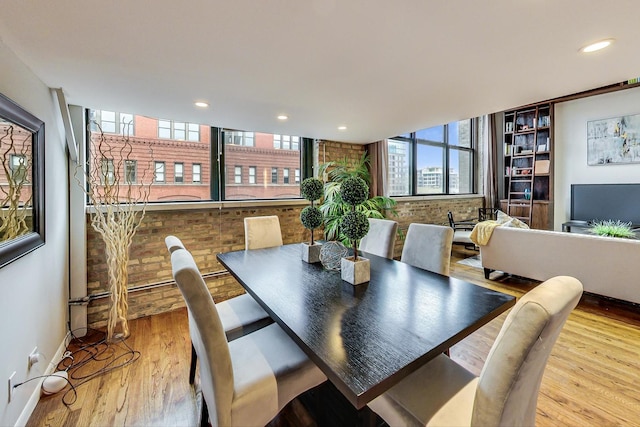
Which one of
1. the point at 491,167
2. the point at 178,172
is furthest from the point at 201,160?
the point at 491,167

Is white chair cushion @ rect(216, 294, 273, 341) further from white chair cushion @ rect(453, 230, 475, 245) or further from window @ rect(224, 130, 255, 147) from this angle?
white chair cushion @ rect(453, 230, 475, 245)

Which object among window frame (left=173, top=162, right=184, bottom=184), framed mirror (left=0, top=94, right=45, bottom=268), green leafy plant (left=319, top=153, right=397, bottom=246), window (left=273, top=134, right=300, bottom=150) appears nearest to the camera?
framed mirror (left=0, top=94, right=45, bottom=268)

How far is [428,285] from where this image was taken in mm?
1637

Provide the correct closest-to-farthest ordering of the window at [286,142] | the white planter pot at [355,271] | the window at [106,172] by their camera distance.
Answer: the white planter pot at [355,271]
the window at [106,172]
the window at [286,142]

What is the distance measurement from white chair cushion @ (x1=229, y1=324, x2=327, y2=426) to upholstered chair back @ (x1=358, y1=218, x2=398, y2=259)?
1.29 m

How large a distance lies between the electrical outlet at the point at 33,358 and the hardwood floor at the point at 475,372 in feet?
0.87

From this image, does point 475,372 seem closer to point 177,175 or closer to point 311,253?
point 311,253

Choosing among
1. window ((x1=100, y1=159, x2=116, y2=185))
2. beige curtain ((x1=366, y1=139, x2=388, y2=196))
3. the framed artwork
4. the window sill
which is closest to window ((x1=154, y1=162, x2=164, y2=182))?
the window sill

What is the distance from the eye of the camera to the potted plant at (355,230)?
5.50ft

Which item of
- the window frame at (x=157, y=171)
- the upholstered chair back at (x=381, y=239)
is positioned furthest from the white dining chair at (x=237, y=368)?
the window frame at (x=157, y=171)

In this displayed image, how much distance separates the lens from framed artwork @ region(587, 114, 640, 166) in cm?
495

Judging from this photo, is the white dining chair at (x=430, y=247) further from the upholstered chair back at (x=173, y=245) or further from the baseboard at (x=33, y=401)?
the baseboard at (x=33, y=401)

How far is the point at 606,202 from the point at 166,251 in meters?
7.04

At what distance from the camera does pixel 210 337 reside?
1.08 metres
